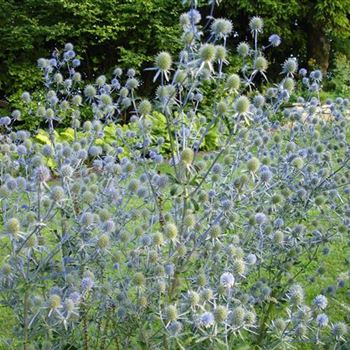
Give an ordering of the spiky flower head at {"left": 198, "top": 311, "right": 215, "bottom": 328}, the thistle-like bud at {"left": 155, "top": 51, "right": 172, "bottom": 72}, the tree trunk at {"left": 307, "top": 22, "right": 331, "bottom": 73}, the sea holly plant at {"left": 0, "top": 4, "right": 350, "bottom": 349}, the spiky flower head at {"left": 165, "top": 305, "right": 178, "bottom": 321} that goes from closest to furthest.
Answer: the spiky flower head at {"left": 198, "top": 311, "right": 215, "bottom": 328} < the spiky flower head at {"left": 165, "top": 305, "right": 178, "bottom": 321} < the sea holly plant at {"left": 0, "top": 4, "right": 350, "bottom": 349} < the thistle-like bud at {"left": 155, "top": 51, "right": 172, "bottom": 72} < the tree trunk at {"left": 307, "top": 22, "right": 331, "bottom": 73}

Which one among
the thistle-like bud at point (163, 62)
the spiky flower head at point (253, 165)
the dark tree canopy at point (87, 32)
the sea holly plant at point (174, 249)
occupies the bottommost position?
the dark tree canopy at point (87, 32)

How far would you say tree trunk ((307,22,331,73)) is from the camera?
1289 cm

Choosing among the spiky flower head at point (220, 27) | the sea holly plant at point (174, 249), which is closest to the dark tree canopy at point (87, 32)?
the sea holly plant at point (174, 249)

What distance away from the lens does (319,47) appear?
12922 millimetres

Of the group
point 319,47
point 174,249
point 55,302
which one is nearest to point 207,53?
point 174,249

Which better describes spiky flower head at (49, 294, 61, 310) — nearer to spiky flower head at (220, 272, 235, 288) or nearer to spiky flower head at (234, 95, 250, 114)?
spiky flower head at (220, 272, 235, 288)

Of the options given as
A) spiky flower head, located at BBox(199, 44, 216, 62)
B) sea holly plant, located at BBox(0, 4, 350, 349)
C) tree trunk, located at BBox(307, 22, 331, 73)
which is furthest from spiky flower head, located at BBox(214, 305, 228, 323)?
tree trunk, located at BBox(307, 22, 331, 73)

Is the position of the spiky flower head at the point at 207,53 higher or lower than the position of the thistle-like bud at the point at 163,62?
higher

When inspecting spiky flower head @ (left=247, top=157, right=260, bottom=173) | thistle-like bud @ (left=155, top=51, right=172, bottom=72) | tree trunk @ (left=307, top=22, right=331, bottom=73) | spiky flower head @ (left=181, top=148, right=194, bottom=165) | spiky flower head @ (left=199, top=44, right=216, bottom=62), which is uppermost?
spiky flower head @ (left=199, top=44, right=216, bottom=62)

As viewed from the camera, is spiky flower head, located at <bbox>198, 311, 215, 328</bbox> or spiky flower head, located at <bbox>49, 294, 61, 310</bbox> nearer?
spiky flower head, located at <bbox>198, 311, 215, 328</bbox>

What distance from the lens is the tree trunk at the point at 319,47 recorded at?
12.9m

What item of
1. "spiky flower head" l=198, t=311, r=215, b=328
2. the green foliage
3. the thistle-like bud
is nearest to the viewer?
"spiky flower head" l=198, t=311, r=215, b=328

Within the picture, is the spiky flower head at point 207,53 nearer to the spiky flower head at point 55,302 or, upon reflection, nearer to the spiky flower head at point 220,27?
the spiky flower head at point 220,27

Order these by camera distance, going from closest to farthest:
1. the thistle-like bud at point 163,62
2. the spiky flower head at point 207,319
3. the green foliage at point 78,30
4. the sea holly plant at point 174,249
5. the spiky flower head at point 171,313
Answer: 1. the spiky flower head at point 207,319
2. the spiky flower head at point 171,313
3. the sea holly plant at point 174,249
4. the thistle-like bud at point 163,62
5. the green foliage at point 78,30
